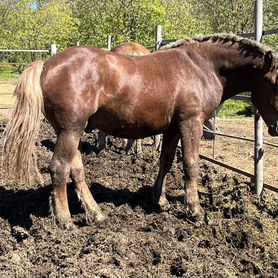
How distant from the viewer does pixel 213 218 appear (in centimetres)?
432

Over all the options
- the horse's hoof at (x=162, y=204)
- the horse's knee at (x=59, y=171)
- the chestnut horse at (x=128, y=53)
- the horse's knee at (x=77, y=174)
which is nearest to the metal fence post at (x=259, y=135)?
the horse's hoof at (x=162, y=204)

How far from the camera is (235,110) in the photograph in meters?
14.8

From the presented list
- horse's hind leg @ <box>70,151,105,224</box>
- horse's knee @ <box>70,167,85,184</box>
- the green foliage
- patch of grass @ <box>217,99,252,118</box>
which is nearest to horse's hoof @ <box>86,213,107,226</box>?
horse's hind leg @ <box>70,151,105,224</box>

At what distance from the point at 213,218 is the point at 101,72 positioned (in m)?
1.91

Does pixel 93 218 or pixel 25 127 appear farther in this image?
pixel 93 218

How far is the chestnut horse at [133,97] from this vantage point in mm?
3932

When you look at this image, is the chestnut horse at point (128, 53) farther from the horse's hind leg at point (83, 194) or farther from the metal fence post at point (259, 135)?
the horse's hind leg at point (83, 194)

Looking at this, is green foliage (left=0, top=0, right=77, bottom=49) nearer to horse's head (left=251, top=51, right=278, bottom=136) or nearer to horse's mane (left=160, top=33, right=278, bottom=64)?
horse's mane (left=160, top=33, right=278, bottom=64)

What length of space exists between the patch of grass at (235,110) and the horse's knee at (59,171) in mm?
10249

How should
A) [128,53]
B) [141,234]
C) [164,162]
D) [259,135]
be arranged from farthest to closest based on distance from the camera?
1. [128,53]
2. [259,135]
3. [164,162]
4. [141,234]

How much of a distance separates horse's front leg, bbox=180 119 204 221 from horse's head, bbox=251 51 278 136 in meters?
0.72

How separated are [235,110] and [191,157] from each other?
10851mm

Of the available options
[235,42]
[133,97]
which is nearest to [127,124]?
[133,97]

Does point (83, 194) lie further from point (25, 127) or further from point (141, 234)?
point (25, 127)
